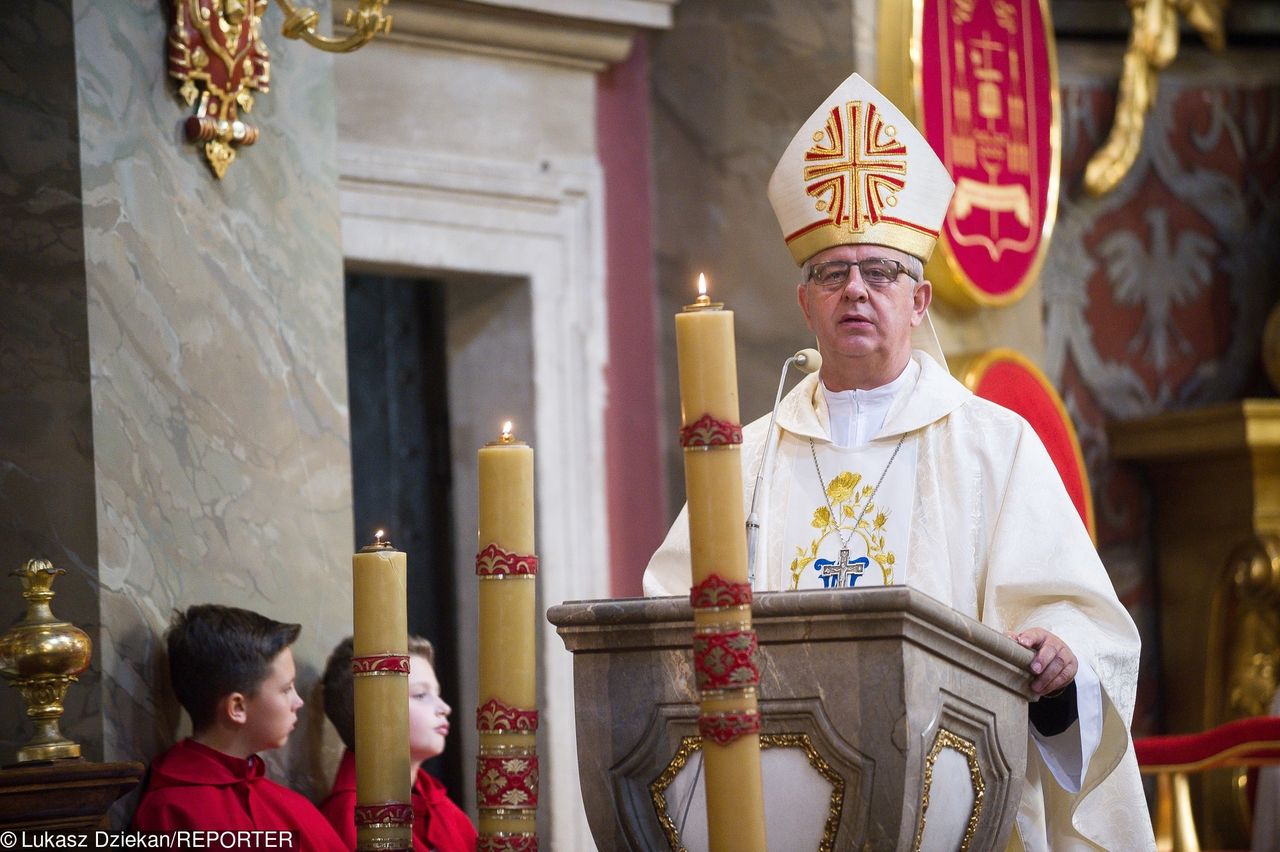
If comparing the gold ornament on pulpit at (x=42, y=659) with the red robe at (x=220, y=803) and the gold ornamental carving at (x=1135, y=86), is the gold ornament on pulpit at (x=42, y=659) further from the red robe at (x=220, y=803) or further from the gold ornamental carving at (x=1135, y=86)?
the gold ornamental carving at (x=1135, y=86)

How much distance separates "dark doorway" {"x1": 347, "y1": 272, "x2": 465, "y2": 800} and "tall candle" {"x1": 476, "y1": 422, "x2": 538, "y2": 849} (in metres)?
3.54

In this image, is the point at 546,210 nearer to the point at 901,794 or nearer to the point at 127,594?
the point at 127,594

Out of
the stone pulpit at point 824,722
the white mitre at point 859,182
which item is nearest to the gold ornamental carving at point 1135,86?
the white mitre at point 859,182

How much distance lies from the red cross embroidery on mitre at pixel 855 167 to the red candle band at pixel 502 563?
1.07 metres

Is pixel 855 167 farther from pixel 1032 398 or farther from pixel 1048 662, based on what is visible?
pixel 1032 398

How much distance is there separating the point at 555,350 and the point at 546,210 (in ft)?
1.40

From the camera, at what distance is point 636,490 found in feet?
20.3

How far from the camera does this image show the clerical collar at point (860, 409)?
3.62 m

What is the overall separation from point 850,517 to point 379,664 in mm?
1072

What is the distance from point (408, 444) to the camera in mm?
6395

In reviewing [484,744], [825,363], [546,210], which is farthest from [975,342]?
[484,744]

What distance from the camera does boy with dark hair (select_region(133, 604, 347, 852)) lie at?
3.56 m

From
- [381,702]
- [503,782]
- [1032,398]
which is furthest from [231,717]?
[1032,398]

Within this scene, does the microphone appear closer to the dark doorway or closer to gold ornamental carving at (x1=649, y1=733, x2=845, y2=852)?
gold ornamental carving at (x1=649, y1=733, x2=845, y2=852)
